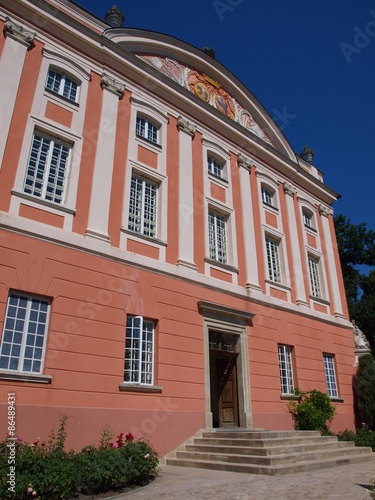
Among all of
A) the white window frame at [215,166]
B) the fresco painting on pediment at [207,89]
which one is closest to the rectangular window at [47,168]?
the fresco painting on pediment at [207,89]

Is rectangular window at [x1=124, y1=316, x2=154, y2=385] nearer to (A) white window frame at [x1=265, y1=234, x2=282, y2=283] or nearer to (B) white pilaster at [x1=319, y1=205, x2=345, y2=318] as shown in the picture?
(A) white window frame at [x1=265, y1=234, x2=282, y2=283]

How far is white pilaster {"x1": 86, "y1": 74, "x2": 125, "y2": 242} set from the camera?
11.5 metres

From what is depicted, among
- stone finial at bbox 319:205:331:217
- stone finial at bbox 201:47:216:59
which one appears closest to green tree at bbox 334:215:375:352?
stone finial at bbox 319:205:331:217

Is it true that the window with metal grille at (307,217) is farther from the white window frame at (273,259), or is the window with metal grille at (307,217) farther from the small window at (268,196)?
the white window frame at (273,259)

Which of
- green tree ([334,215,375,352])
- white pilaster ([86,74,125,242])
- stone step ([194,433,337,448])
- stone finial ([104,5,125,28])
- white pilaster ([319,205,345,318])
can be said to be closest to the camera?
stone step ([194,433,337,448])

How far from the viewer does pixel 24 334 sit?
9164 millimetres

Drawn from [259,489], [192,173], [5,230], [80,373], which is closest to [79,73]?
[192,173]

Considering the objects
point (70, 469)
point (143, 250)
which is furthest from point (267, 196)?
point (70, 469)

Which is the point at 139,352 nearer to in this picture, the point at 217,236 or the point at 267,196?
the point at 217,236

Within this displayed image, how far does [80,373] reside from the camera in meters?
9.66

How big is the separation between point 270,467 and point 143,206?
789 centimetres

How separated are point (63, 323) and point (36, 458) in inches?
129

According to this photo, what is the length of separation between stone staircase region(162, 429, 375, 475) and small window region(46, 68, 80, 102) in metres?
10.3

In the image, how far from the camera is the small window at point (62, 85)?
12374 mm
